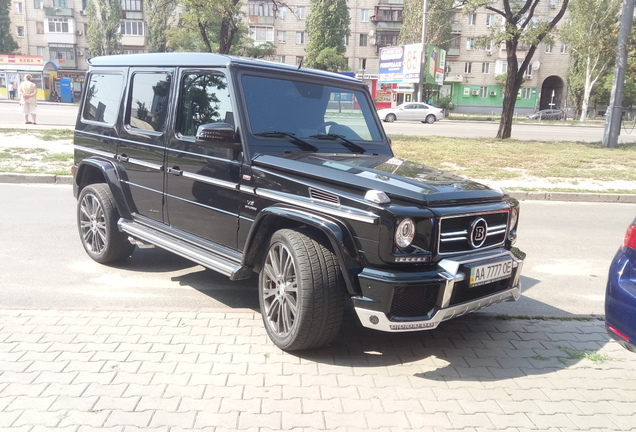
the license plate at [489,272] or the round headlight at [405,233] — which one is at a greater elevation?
the round headlight at [405,233]

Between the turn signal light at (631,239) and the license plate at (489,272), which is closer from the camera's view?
the turn signal light at (631,239)

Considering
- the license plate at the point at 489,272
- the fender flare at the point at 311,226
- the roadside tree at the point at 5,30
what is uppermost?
the roadside tree at the point at 5,30

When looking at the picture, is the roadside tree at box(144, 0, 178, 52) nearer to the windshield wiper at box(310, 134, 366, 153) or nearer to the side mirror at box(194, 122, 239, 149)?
the windshield wiper at box(310, 134, 366, 153)

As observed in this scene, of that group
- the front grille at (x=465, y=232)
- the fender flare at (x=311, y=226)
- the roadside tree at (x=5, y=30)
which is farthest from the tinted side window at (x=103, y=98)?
the roadside tree at (x=5, y=30)

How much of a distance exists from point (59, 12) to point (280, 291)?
7359 centimetres

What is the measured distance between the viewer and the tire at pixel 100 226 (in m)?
5.61

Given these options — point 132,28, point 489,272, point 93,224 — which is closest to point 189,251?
point 93,224

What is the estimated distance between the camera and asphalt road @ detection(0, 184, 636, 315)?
4.96 meters

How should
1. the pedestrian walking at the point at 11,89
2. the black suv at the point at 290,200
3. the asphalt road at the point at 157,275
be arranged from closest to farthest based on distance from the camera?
the black suv at the point at 290,200 → the asphalt road at the point at 157,275 → the pedestrian walking at the point at 11,89

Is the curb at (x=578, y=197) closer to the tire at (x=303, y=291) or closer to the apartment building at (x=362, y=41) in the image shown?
the tire at (x=303, y=291)

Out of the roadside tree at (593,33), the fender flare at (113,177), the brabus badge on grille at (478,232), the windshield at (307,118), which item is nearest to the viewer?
→ the brabus badge on grille at (478,232)

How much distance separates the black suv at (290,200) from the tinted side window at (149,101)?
0.02 meters

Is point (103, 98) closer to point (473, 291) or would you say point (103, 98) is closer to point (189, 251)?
point (189, 251)

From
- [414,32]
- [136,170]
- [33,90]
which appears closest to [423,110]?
[414,32]
